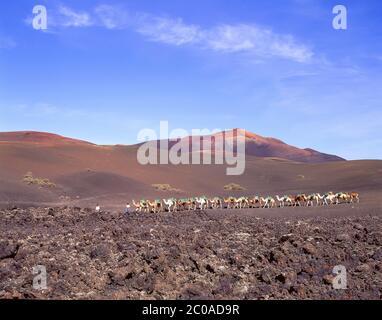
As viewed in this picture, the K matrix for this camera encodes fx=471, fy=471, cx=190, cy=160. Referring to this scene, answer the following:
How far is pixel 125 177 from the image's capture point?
49312mm

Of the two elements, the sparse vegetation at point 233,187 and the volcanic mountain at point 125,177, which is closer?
the volcanic mountain at point 125,177

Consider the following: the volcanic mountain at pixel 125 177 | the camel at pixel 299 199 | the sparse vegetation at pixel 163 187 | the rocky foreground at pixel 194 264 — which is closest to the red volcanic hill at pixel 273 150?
the volcanic mountain at pixel 125 177

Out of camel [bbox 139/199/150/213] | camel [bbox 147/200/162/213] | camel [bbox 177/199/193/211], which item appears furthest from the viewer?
camel [bbox 177/199/193/211]

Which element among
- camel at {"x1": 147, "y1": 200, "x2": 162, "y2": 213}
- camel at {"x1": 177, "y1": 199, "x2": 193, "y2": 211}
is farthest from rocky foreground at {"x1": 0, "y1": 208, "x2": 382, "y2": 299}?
camel at {"x1": 177, "y1": 199, "x2": 193, "y2": 211}

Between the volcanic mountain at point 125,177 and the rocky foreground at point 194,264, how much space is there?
1950 cm

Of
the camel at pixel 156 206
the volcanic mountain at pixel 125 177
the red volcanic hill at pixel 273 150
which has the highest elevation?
the red volcanic hill at pixel 273 150

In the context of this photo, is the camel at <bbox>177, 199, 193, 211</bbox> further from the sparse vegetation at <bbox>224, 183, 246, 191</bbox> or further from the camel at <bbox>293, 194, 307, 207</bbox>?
the sparse vegetation at <bbox>224, 183, 246, 191</bbox>

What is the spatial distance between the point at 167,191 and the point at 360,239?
34628 millimetres

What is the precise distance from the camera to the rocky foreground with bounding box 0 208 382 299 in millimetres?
8062

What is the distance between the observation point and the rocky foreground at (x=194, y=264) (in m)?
8.06

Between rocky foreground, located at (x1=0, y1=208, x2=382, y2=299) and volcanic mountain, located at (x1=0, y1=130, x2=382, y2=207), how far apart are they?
64.0ft

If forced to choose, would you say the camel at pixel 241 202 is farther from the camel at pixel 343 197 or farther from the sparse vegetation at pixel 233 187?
the sparse vegetation at pixel 233 187

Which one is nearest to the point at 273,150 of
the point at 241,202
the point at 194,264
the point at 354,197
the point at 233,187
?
the point at 233,187
